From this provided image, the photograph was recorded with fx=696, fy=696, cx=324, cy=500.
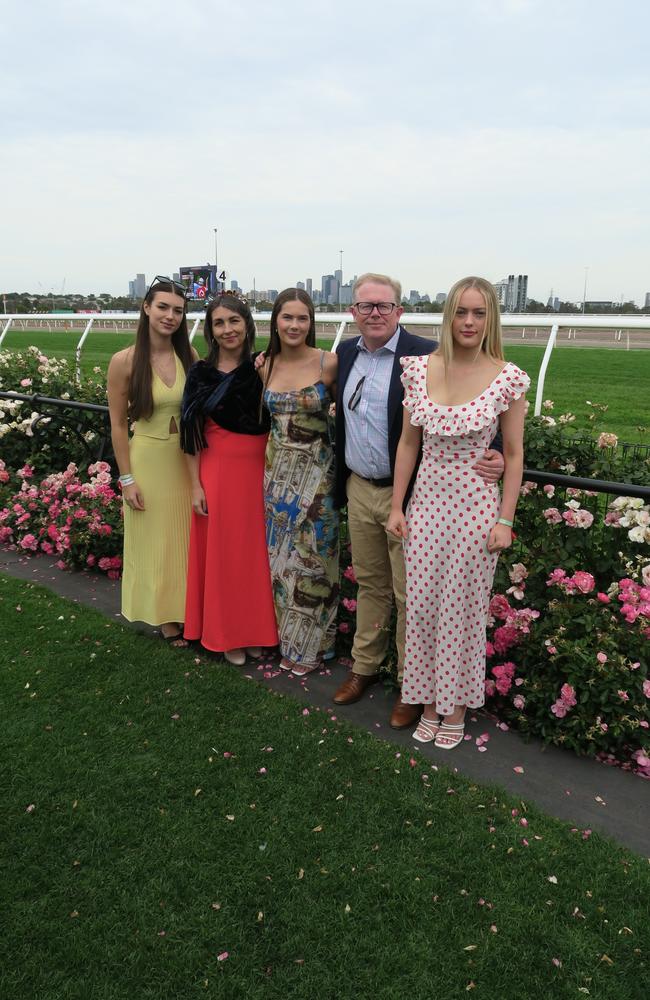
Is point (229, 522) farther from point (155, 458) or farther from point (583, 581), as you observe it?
point (583, 581)

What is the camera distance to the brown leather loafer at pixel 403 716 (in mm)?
3193

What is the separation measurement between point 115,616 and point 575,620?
2741mm

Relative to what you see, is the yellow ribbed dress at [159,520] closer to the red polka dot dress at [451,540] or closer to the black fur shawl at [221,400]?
the black fur shawl at [221,400]

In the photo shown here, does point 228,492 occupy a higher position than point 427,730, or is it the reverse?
point 228,492

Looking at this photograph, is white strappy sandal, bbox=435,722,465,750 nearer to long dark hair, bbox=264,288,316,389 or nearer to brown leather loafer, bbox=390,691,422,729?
brown leather loafer, bbox=390,691,422,729

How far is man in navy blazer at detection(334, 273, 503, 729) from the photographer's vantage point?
2965mm

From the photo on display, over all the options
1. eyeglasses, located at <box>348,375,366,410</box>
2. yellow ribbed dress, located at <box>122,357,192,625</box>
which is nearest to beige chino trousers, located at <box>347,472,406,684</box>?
eyeglasses, located at <box>348,375,366,410</box>

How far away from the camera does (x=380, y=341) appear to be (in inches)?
119

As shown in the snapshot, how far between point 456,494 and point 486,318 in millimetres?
685

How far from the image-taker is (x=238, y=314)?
3.38 meters

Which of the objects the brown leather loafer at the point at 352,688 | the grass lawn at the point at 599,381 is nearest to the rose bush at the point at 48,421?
the grass lawn at the point at 599,381

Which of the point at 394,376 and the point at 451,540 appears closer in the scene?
the point at 451,540

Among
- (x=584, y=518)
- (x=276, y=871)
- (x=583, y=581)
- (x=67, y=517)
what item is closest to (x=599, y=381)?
(x=67, y=517)

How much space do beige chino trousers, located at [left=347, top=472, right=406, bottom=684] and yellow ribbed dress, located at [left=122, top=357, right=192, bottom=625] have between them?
105 centimetres
